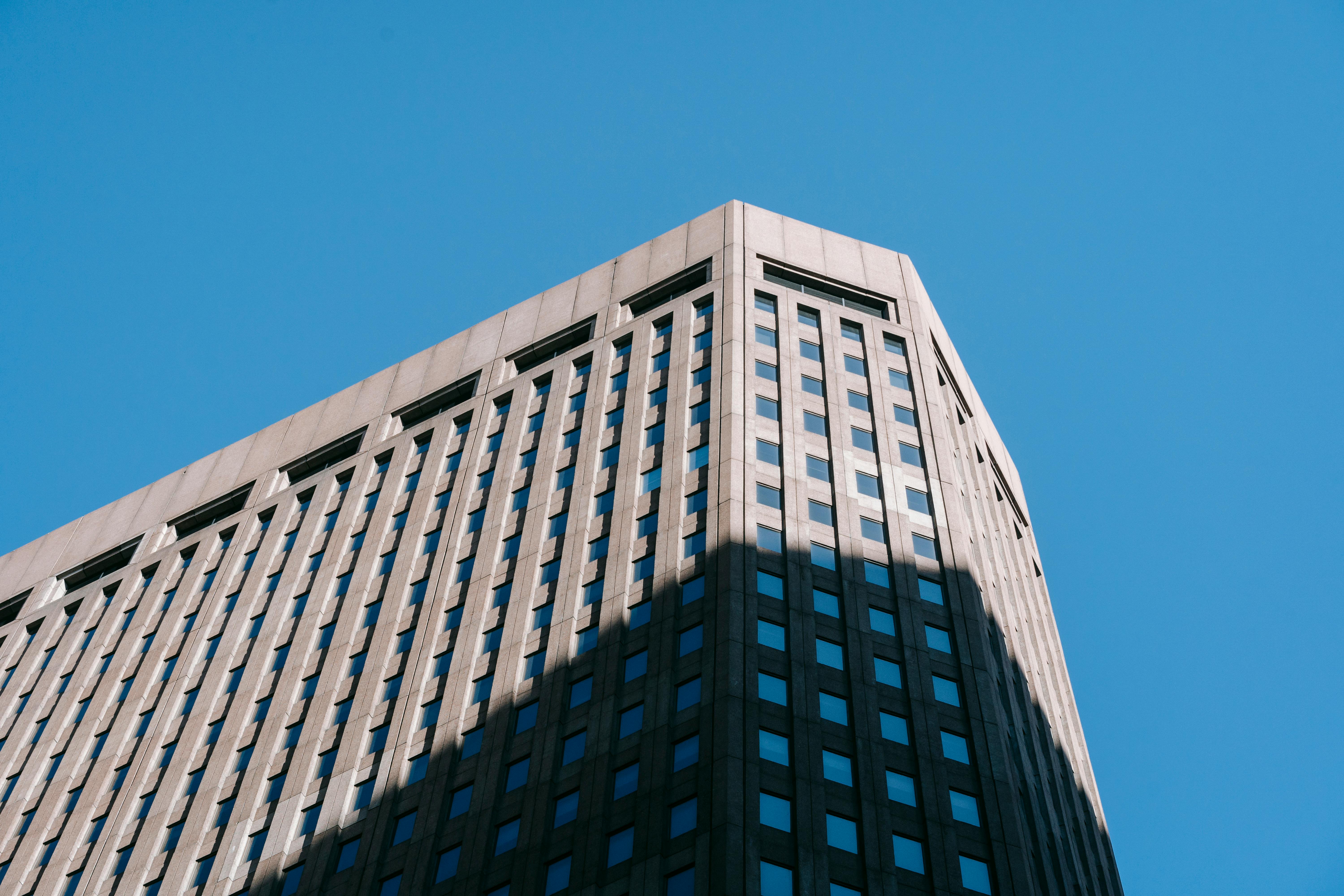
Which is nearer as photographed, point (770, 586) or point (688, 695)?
point (688, 695)

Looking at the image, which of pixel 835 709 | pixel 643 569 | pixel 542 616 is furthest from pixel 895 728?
pixel 542 616

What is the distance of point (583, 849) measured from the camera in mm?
48375

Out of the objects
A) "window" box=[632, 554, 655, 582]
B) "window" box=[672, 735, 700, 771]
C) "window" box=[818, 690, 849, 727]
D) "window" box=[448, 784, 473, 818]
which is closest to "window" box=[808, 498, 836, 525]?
"window" box=[632, 554, 655, 582]

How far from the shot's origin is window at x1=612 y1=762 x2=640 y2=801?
49688mm

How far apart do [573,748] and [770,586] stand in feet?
31.6

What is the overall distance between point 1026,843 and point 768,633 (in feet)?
38.1

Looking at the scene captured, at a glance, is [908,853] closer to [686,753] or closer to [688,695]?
[686,753]

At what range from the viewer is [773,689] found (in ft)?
168

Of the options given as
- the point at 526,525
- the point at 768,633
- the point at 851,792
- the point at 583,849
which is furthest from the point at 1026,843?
the point at 526,525

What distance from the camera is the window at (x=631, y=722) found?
5188 centimetres

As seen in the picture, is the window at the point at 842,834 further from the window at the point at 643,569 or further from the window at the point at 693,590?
the window at the point at 643,569

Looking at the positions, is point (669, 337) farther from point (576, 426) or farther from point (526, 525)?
point (526, 525)

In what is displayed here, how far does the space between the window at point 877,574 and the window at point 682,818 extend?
13.8 metres

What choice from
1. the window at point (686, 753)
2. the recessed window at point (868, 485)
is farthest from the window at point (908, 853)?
the recessed window at point (868, 485)
